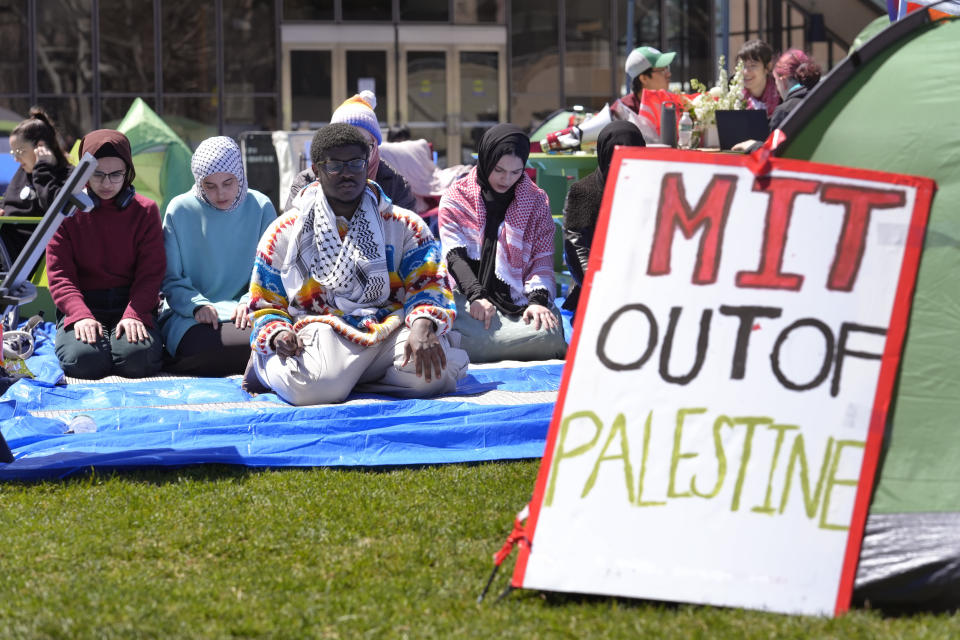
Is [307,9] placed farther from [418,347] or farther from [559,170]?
[418,347]

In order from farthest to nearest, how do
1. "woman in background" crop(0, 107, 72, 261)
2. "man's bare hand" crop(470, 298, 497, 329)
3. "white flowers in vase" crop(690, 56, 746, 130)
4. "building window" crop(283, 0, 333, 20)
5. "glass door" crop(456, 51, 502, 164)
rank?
1. "glass door" crop(456, 51, 502, 164)
2. "building window" crop(283, 0, 333, 20)
3. "woman in background" crop(0, 107, 72, 261)
4. "white flowers in vase" crop(690, 56, 746, 130)
5. "man's bare hand" crop(470, 298, 497, 329)

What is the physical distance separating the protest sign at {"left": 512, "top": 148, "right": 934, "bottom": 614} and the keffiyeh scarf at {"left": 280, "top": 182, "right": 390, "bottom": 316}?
2482 millimetres

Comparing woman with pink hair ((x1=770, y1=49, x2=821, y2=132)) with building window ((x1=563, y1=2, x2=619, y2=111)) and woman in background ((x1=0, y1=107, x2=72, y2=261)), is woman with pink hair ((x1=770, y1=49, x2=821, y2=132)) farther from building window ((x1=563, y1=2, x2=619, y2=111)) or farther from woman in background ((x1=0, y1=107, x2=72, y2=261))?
building window ((x1=563, y1=2, x2=619, y2=111))

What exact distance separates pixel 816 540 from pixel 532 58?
1877cm

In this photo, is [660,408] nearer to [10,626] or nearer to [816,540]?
[816,540]

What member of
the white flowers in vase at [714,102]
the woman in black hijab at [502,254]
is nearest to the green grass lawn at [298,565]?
the woman in black hijab at [502,254]

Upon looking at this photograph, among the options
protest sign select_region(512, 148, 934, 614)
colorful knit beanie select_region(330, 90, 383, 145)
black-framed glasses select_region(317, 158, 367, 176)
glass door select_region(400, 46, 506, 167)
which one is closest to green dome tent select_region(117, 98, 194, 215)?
colorful knit beanie select_region(330, 90, 383, 145)

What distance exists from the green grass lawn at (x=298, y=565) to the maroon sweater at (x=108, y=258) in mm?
1931

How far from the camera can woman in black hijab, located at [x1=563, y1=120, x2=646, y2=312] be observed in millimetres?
6941

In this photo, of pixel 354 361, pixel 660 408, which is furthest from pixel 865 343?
pixel 354 361

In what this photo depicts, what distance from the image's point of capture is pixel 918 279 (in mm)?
3094

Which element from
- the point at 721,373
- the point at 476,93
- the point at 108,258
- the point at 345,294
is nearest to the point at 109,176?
the point at 108,258

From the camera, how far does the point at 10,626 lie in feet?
9.67

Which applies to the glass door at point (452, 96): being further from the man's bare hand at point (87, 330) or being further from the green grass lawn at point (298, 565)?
the green grass lawn at point (298, 565)
